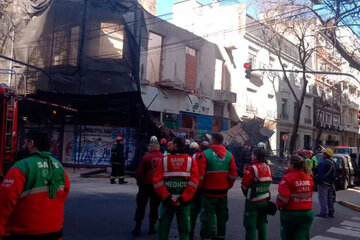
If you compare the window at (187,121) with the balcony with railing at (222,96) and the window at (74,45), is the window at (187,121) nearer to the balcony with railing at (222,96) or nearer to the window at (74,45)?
the balcony with railing at (222,96)

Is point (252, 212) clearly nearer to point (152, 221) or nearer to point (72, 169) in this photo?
point (152, 221)

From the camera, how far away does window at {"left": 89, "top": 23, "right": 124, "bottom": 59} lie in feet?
63.7

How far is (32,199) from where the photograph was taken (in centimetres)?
327

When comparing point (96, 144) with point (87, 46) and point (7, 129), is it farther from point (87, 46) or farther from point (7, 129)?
point (7, 129)

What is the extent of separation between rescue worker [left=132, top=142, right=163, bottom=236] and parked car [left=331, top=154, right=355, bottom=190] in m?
10.9

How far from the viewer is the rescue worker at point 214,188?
576cm

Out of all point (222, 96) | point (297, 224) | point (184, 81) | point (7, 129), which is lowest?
point (297, 224)

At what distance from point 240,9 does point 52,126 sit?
17581 mm

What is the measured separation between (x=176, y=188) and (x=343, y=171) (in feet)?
42.2

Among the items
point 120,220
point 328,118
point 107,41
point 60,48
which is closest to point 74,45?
point 60,48

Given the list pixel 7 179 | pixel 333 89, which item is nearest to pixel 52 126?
pixel 7 179

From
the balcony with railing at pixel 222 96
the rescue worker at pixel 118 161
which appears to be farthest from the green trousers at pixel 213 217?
the balcony with railing at pixel 222 96

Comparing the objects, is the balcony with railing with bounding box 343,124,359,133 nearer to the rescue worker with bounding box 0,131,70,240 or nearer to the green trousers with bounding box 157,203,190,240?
the green trousers with bounding box 157,203,190,240

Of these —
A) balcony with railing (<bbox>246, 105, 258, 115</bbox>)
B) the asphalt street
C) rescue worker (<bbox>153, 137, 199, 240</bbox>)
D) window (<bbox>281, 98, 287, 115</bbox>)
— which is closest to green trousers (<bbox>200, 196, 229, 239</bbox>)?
rescue worker (<bbox>153, 137, 199, 240</bbox>)
